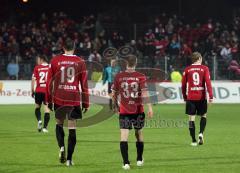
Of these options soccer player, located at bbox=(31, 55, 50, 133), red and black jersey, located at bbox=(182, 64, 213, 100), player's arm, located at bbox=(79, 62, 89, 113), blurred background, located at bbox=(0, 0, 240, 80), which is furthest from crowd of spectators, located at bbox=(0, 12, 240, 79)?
player's arm, located at bbox=(79, 62, 89, 113)

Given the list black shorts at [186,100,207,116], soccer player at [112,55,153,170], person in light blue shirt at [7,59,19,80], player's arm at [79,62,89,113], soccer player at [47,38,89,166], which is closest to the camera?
soccer player at [112,55,153,170]

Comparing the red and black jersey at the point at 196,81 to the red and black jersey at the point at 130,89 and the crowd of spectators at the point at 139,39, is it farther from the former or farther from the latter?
the crowd of spectators at the point at 139,39

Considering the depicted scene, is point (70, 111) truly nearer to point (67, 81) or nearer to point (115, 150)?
point (67, 81)

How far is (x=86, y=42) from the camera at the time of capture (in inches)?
1455

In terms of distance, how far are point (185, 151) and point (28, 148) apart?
3.47m

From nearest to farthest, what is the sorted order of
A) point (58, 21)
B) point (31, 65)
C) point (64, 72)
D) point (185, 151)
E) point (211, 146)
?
point (64, 72)
point (185, 151)
point (211, 146)
point (31, 65)
point (58, 21)

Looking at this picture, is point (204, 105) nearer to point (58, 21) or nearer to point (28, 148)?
point (28, 148)

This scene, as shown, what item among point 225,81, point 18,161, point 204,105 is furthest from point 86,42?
point 18,161

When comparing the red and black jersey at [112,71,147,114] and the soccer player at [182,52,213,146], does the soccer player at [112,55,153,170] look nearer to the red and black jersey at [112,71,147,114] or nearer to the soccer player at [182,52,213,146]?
the red and black jersey at [112,71,147,114]

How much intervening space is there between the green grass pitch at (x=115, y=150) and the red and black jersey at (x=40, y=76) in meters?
1.31

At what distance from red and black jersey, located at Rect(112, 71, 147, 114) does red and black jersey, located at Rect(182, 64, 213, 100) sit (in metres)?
4.10

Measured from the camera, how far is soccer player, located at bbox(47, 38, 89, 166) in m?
11.5

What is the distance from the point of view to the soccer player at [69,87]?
37.8 feet

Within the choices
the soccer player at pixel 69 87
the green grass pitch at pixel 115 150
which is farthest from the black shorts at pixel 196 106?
the soccer player at pixel 69 87
